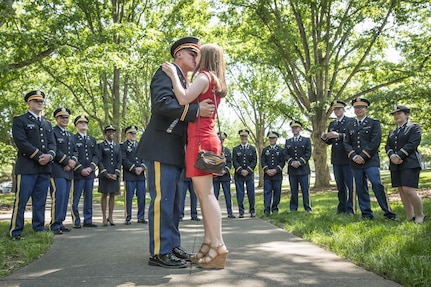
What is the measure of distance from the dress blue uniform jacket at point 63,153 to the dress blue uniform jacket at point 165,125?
3.79 meters

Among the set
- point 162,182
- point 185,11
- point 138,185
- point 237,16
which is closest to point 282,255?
point 162,182

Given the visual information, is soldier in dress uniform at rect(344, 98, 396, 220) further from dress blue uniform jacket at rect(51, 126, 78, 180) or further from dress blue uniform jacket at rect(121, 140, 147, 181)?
dress blue uniform jacket at rect(51, 126, 78, 180)

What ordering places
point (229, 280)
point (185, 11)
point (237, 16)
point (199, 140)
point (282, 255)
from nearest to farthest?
point (229, 280), point (199, 140), point (282, 255), point (237, 16), point (185, 11)

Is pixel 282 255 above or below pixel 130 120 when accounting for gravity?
below

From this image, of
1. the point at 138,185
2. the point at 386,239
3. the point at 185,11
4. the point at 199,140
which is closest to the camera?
the point at 199,140

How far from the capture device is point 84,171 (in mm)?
8375

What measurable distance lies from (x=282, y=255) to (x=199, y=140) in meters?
1.62

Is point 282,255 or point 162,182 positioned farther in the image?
point 282,255

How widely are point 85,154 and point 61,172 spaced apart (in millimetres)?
1256

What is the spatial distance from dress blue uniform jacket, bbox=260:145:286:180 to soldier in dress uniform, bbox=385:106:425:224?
11.1 feet

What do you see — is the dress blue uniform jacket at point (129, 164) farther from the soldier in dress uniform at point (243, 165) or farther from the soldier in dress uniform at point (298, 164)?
the soldier in dress uniform at point (298, 164)

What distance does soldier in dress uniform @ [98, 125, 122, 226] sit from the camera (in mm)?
8719

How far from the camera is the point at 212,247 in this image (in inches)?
150

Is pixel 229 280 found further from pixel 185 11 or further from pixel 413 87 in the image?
pixel 185 11
